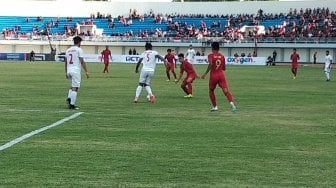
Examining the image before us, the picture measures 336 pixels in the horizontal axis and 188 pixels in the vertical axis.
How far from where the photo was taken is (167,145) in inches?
503

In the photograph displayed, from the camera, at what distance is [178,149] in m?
12.3

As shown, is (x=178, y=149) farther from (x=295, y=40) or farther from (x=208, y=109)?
(x=295, y=40)

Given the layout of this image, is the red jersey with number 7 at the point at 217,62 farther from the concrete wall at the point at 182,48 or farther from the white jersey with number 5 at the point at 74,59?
the concrete wall at the point at 182,48

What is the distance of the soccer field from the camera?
31.3 ft

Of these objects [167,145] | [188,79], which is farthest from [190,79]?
[167,145]

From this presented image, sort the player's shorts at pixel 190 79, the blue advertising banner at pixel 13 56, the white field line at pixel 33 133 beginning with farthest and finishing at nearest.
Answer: the blue advertising banner at pixel 13 56
the player's shorts at pixel 190 79
the white field line at pixel 33 133

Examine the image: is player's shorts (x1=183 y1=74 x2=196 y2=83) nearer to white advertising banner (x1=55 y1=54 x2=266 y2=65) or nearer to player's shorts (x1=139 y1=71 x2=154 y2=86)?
player's shorts (x1=139 y1=71 x2=154 y2=86)

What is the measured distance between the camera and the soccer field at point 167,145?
9.55 metres

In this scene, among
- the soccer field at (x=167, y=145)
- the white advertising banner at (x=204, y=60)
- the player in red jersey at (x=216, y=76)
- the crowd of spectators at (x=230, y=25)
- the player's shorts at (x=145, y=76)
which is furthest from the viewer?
the crowd of spectators at (x=230, y=25)

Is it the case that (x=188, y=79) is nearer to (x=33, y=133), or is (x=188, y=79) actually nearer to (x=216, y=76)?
(x=216, y=76)

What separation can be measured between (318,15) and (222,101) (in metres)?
69.3

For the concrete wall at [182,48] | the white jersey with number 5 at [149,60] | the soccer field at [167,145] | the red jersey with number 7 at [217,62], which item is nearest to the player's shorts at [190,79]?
the white jersey with number 5 at [149,60]

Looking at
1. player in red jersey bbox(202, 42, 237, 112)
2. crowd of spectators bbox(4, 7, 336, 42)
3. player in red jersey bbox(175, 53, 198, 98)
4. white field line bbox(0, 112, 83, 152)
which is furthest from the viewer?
crowd of spectators bbox(4, 7, 336, 42)

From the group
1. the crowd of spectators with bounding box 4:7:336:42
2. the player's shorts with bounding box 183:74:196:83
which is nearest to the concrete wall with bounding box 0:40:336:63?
the crowd of spectators with bounding box 4:7:336:42
